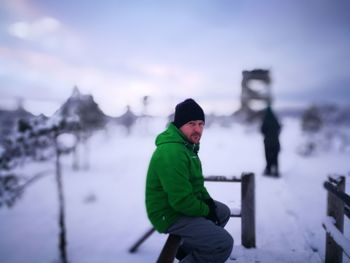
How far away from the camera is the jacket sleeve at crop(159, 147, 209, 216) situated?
6.23 feet

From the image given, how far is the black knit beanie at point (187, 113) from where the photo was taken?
228 cm

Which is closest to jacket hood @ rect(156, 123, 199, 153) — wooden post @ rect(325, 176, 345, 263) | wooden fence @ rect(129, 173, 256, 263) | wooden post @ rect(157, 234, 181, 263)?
wooden post @ rect(157, 234, 181, 263)

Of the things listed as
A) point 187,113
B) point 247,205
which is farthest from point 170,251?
point 247,205

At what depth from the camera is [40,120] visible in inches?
278

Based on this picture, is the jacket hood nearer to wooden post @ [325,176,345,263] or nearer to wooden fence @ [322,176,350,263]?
wooden fence @ [322,176,350,263]

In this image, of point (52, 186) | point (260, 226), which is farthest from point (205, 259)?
point (52, 186)

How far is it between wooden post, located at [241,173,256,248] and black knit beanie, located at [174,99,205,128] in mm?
1276

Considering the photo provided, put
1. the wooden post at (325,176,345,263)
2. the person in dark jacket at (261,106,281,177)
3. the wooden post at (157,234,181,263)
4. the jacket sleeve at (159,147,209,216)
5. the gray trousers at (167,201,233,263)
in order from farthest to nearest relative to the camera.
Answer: the person in dark jacket at (261,106,281,177) < the wooden post at (325,176,345,263) < the gray trousers at (167,201,233,263) < the jacket sleeve at (159,147,209,216) < the wooden post at (157,234,181,263)

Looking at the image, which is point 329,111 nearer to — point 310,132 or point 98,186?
point 310,132

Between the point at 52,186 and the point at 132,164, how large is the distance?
5051 mm

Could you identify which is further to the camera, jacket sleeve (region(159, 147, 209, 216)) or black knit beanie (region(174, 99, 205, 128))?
black knit beanie (region(174, 99, 205, 128))

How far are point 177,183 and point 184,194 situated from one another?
10 centimetres

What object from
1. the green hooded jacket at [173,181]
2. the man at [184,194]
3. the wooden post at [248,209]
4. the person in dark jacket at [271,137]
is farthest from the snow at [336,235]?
the person in dark jacket at [271,137]

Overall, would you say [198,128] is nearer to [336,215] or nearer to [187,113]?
[187,113]
